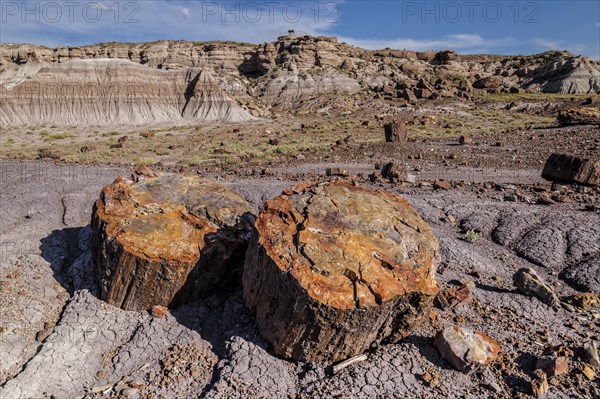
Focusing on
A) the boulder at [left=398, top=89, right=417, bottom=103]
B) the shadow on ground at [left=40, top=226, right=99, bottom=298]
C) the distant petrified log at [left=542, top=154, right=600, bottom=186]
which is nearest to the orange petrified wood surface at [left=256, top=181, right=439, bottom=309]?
the shadow on ground at [left=40, top=226, right=99, bottom=298]

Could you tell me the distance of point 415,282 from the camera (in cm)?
382

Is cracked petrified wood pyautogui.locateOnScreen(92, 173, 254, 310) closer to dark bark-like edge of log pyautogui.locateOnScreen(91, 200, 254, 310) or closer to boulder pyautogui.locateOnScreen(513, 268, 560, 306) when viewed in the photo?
dark bark-like edge of log pyautogui.locateOnScreen(91, 200, 254, 310)

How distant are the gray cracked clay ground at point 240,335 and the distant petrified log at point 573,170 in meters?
3.27

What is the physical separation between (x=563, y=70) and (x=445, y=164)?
53.4 m

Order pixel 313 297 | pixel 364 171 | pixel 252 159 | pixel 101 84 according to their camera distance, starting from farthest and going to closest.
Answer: pixel 101 84 < pixel 252 159 < pixel 364 171 < pixel 313 297

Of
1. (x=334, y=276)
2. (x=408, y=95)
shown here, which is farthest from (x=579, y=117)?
(x=334, y=276)

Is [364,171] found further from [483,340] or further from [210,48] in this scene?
[210,48]

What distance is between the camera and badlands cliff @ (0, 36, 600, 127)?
3822 cm

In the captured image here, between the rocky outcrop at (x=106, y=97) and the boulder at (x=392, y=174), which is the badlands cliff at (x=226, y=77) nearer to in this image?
the rocky outcrop at (x=106, y=97)

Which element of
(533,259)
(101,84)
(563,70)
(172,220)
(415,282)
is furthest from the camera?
(563,70)

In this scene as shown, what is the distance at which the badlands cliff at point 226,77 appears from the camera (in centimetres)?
3822

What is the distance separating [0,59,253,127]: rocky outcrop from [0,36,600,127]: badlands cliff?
0.10 metres

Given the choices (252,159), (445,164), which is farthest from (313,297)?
(252,159)

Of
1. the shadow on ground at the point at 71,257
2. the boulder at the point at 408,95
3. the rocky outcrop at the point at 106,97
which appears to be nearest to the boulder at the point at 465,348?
the shadow on ground at the point at 71,257
